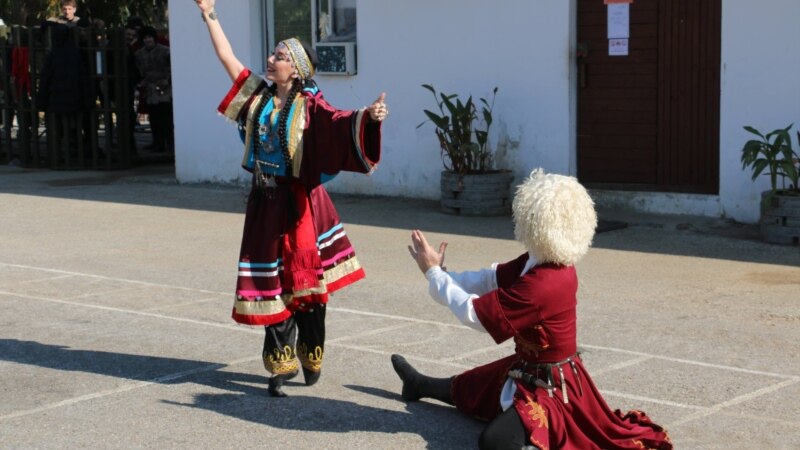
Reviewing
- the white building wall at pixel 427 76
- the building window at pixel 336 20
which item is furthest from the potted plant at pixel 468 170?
the building window at pixel 336 20

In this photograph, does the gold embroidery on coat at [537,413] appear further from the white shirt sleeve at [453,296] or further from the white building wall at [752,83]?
the white building wall at [752,83]

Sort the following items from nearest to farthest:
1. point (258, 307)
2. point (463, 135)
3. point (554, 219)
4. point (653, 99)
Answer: point (554, 219), point (258, 307), point (653, 99), point (463, 135)

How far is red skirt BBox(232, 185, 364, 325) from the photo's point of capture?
19.7 ft

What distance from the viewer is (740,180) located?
10.9 metres

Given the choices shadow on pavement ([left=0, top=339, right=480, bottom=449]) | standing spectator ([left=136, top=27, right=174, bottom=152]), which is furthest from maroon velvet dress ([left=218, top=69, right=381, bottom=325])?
standing spectator ([left=136, top=27, right=174, bottom=152])

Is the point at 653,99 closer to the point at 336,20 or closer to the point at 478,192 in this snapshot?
the point at 478,192

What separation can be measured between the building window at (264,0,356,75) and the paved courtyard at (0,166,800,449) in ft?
7.19

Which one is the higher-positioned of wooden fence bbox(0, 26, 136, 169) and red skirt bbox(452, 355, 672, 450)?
wooden fence bbox(0, 26, 136, 169)

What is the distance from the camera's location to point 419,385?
5895 millimetres

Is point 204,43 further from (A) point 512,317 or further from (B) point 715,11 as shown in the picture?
(A) point 512,317

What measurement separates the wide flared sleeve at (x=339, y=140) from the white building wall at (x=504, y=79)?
5.67 meters

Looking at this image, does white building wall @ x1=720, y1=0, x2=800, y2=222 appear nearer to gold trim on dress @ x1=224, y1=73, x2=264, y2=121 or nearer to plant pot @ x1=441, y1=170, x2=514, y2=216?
plant pot @ x1=441, y1=170, x2=514, y2=216

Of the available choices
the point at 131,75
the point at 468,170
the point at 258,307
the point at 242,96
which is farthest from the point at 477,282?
the point at 131,75

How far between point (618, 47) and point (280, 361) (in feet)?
21.1
